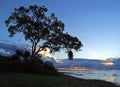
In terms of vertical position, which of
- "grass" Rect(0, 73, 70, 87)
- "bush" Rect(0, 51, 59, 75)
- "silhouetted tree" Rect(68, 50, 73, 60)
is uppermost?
"silhouetted tree" Rect(68, 50, 73, 60)

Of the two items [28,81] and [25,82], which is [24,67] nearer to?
[28,81]

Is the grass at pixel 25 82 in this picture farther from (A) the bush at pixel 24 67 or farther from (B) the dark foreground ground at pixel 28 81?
(A) the bush at pixel 24 67

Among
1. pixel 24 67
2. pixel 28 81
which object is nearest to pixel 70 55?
pixel 24 67

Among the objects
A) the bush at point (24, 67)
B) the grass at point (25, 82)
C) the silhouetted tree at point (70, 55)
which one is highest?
the silhouetted tree at point (70, 55)

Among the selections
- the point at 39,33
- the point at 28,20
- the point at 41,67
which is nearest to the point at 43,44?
the point at 39,33

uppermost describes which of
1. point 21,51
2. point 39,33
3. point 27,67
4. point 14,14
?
point 14,14

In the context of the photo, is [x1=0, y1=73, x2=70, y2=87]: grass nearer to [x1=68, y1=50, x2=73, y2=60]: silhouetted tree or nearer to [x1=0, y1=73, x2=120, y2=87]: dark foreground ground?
[x1=0, y1=73, x2=120, y2=87]: dark foreground ground

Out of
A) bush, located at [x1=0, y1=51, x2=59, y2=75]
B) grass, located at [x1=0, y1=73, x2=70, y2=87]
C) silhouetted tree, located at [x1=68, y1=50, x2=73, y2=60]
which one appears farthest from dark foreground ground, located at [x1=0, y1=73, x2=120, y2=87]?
silhouetted tree, located at [x1=68, y1=50, x2=73, y2=60]

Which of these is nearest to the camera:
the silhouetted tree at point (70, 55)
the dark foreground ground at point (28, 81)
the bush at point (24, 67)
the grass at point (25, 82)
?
the grass at point (25, 82)

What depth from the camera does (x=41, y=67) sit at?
1217 inches

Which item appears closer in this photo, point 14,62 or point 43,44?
point 14,62

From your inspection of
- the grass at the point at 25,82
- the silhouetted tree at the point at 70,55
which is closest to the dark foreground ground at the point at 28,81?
the grass at the point at 25,82

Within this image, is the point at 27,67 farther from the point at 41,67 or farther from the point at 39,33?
the point at 39,33

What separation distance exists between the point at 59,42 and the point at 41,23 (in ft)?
13.6
